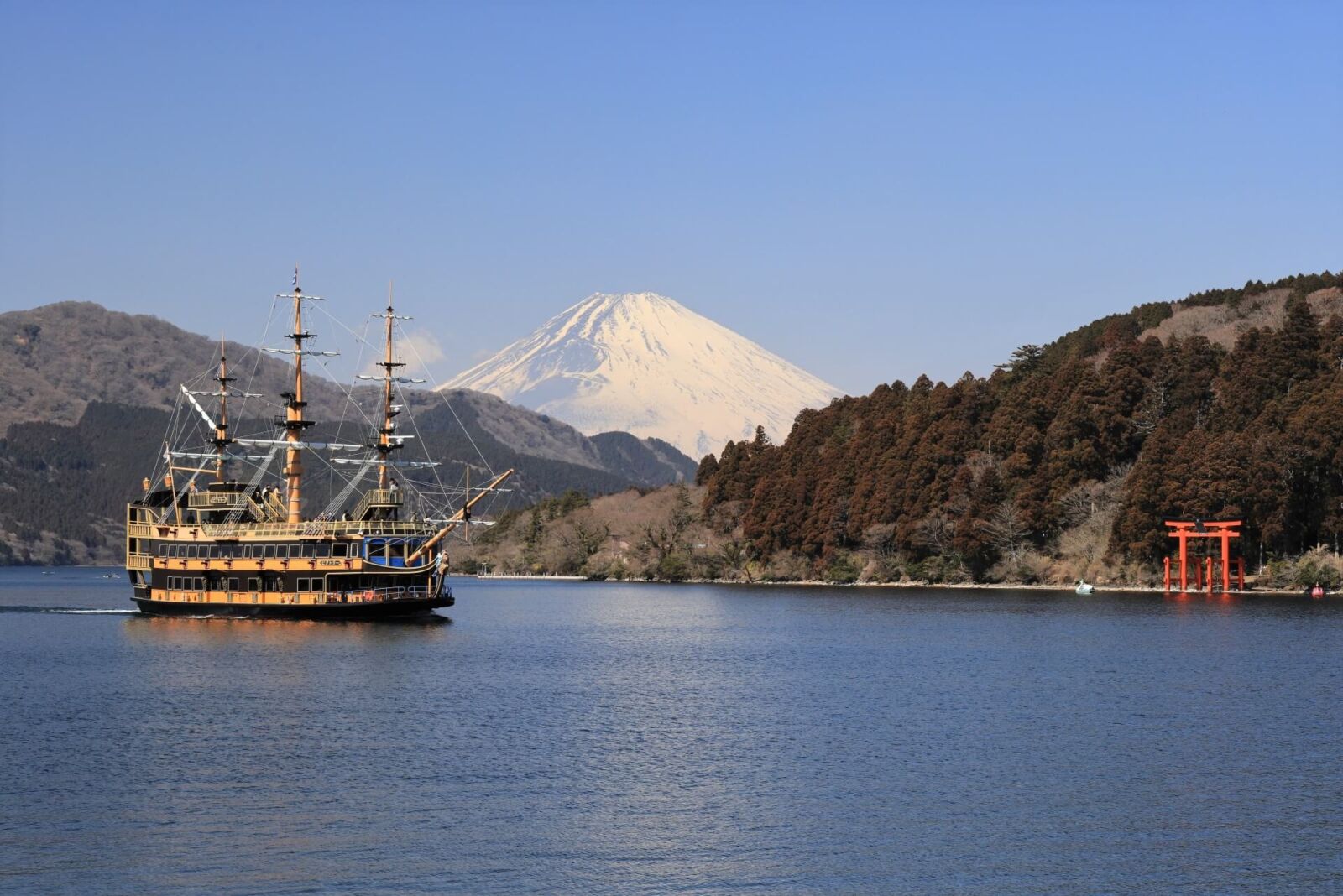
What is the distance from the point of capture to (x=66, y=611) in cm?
11325

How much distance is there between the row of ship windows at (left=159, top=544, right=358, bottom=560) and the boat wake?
13847mm

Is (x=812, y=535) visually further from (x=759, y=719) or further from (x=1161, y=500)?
(x=759, y=719)

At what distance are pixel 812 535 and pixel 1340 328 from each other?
151 feet

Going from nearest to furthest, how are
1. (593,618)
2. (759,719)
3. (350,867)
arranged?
(350,867) → (759,719) → (593,618)

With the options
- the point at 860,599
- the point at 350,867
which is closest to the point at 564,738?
the point at 350,867

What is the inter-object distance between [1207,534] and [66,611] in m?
76.0

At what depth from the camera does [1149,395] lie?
433 feet

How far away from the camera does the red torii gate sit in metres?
109

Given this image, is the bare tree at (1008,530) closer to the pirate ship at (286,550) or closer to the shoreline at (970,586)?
the shoreline at (970,586)

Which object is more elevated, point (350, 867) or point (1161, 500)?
point (1161, 500)

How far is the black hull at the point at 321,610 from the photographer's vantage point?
90.7 metres

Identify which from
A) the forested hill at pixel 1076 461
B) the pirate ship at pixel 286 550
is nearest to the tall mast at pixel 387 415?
the pirate ship at pixel 286 550

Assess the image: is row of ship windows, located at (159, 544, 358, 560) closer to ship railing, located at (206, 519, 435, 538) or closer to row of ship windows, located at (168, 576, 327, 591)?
ship railing, located at (206, 519, 435, 538)

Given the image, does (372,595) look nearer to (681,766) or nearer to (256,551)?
(256,551)
